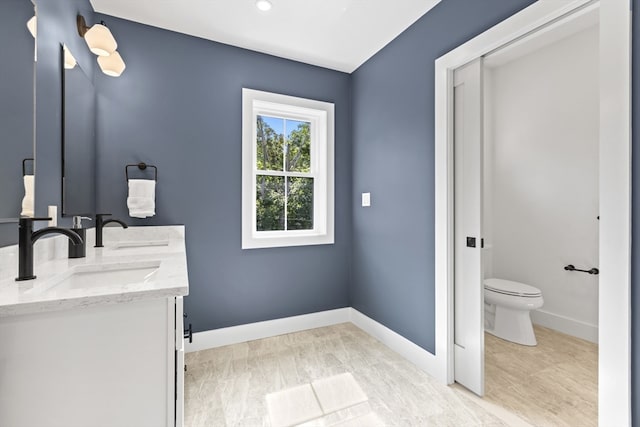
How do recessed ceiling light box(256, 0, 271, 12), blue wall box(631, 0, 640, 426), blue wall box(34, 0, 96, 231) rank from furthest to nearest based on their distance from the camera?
recessed ceiling light box(256, 0, 271, 12) < blue wall box(34, 0, 96, 231) < blue wall box(631, 0, 640, 426)

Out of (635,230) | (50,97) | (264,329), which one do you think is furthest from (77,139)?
(635,230)

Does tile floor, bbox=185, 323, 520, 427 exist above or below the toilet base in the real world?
below

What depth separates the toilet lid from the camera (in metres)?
2.40

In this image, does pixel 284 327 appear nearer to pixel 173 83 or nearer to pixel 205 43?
pixel 173 83

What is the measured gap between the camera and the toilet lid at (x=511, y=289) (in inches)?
94.6

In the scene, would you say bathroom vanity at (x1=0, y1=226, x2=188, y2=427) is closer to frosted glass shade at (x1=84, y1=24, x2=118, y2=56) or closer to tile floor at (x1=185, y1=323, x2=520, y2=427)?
tile floor at (x1=185, y1=323, x2=520, y2=427)

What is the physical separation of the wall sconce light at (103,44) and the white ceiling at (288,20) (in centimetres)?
32

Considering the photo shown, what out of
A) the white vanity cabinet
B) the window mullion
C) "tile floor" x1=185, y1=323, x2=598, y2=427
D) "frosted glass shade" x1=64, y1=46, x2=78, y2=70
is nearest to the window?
the window mullion

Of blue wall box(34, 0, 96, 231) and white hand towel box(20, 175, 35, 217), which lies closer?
white hand towel box(20, 175, 35, 217)

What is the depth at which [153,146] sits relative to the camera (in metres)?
2.18

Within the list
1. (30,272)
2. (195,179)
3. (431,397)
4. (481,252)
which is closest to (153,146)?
(195,179)

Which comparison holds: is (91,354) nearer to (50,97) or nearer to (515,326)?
(50,97)

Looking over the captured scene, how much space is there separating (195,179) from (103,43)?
990 mm

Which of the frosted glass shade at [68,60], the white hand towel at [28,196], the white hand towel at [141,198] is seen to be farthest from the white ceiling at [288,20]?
the white hand towel at [28,196]
